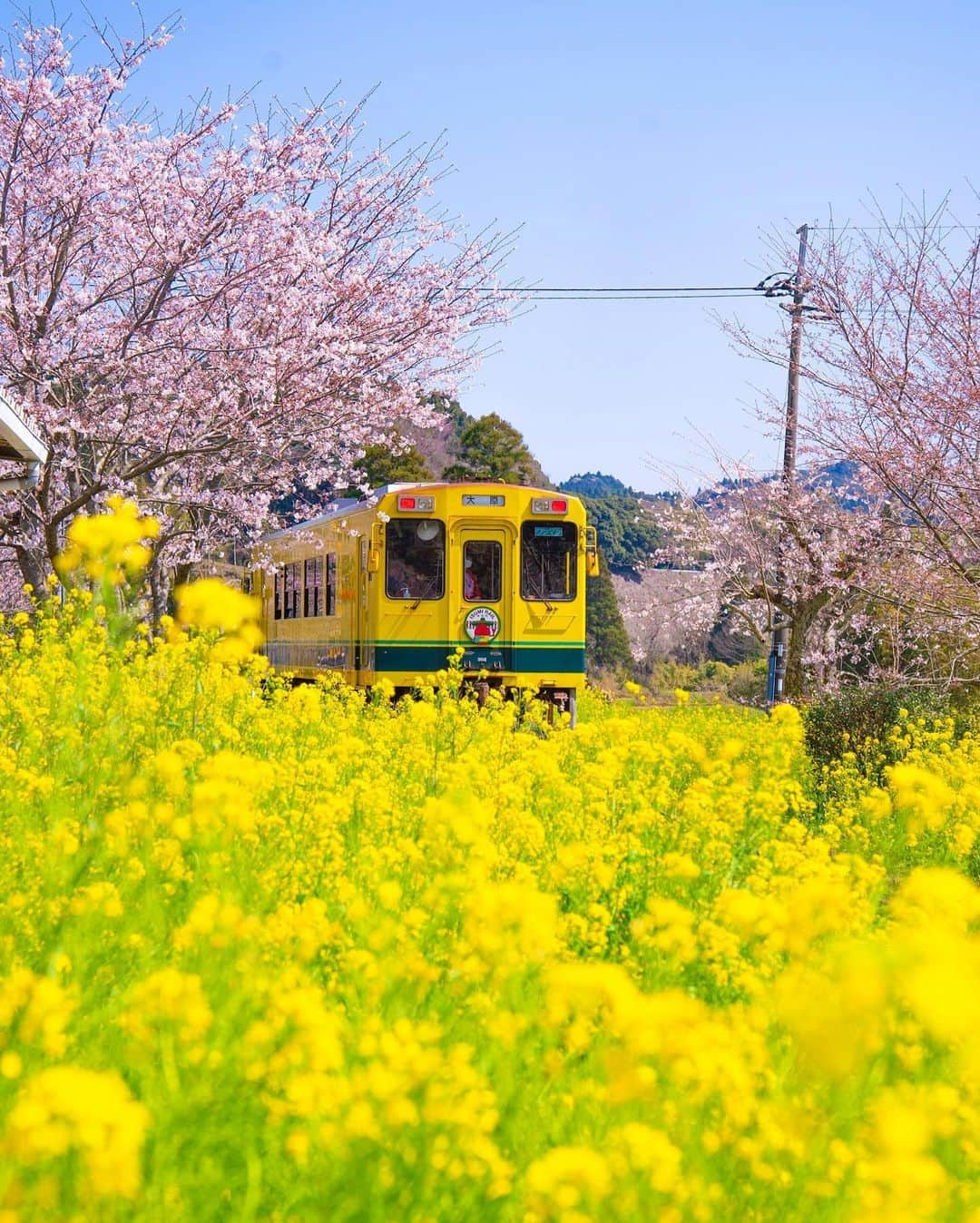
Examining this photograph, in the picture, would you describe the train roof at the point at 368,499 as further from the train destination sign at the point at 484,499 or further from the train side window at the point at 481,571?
the train side window at the point at 481,571

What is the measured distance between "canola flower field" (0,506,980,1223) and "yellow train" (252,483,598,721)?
6868 millimetres

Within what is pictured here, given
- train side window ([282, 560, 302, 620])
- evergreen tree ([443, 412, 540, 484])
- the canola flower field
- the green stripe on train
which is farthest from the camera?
evergreen tree ([443, 412, 540, 484])

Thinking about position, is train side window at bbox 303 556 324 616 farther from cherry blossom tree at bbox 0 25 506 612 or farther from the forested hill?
the forested hill

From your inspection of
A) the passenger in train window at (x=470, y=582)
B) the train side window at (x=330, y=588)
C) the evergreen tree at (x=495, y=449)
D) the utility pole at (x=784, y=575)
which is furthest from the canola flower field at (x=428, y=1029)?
the evergreen tree at (x=495, y=449)

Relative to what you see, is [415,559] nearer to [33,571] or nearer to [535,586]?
[535,586]

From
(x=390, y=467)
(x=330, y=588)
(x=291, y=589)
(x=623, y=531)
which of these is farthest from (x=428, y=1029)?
(x=623, y=531)

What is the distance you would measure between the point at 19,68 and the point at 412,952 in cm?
902

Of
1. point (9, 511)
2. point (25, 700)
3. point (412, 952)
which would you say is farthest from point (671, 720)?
point (412, 952)

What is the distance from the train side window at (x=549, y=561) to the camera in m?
11.3

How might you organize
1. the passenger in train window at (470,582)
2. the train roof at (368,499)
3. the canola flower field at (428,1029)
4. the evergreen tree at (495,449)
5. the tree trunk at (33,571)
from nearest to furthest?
the canola flower field at (428,1029) → the tree trunk at (33,571) → the train roof at (368,499) → the passenger in train window at (470,582) → the evergreen tree at (495,449)

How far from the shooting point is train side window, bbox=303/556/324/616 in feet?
43.0

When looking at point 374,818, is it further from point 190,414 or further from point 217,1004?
point 190,414

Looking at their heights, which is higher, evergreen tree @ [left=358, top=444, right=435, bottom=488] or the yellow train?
evergreen tree @ [left=358, top=444, right=435, bottom=488]

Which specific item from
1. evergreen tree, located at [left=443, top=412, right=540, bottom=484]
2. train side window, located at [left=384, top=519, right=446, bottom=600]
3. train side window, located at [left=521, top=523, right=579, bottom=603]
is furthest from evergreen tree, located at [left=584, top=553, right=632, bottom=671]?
train side window, located at [left=384, top=519, right=446, bottom=600]
